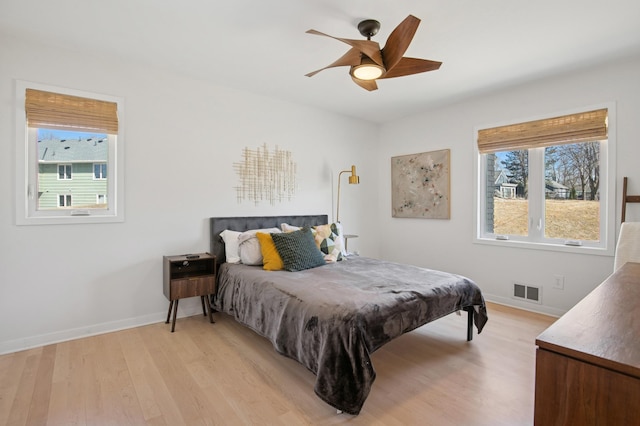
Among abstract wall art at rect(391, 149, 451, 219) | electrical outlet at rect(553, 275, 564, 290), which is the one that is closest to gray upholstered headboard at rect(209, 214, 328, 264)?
abstract wall art at rect(391, 149, 451, 219)

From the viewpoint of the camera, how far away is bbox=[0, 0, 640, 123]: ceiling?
7.08 ft

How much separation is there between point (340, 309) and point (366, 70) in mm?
1690

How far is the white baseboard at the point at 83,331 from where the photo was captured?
101 inches

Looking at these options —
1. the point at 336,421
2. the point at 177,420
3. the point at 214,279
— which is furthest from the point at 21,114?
the point at 336,421

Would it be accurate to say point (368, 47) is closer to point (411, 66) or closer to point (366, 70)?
point (366, 70)

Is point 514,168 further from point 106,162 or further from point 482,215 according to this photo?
point 106,162

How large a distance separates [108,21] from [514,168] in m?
4.24

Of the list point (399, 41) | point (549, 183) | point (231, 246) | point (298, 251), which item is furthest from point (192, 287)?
point (549, 183)

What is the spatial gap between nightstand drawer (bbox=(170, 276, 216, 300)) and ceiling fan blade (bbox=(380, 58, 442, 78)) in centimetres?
246

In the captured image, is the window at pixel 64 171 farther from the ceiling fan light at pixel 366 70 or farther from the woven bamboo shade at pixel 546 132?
the woven bamboo shade at pixel 546 132

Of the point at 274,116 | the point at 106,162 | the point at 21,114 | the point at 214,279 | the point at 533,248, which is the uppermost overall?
the point at 274,116

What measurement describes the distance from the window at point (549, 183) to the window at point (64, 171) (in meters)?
4.43

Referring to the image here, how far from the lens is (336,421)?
1769 mm

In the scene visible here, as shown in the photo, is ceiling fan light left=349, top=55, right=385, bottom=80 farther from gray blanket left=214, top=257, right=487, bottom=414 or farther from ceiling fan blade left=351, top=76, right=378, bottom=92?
gray blanket left=214, top=257, right=487, bottom=414
